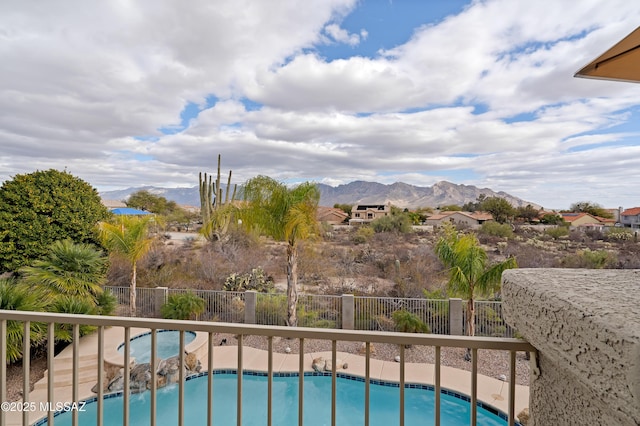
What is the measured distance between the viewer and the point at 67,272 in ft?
20.0

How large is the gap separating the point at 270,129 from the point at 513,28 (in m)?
10.2

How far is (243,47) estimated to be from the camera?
6.74m

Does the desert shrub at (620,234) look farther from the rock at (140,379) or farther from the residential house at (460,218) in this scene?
the rock at (140,379)

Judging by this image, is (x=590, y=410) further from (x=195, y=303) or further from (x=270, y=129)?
(x=270, y=129)

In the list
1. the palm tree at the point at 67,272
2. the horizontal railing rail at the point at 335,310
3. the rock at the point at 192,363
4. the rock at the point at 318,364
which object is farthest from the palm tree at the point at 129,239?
the rock at the point at 318,364

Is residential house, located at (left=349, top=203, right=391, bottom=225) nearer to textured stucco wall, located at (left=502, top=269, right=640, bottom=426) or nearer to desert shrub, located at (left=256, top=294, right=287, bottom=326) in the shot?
desert shrub, located at (left=256, top=294, right=287, bottom=326)

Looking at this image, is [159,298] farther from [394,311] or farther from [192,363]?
[394,311]

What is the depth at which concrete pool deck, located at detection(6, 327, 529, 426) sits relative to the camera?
4557mm

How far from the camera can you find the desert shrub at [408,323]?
264 inches

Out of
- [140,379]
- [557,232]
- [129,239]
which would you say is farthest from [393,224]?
[140,379]

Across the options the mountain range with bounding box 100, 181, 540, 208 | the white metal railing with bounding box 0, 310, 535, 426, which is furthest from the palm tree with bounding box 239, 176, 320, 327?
the mountain range with bounding box 100, 181, 540, 208

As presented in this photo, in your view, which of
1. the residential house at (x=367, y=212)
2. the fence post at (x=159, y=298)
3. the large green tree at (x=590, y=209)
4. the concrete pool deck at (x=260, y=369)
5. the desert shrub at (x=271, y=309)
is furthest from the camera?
the residential house at (x=367, y=212)

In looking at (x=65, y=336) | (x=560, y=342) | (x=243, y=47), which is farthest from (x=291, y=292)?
(x=560, y=342)

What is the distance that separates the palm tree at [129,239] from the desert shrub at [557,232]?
12.4 meters
